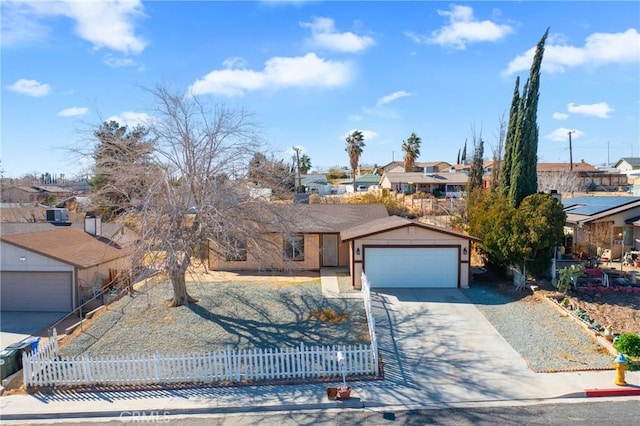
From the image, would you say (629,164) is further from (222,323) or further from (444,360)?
(222,323)

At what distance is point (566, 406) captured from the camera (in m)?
9.67

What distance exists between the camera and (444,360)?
39.2 feet

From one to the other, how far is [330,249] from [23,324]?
1402 centimetres

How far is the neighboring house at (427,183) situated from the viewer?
2208 inches

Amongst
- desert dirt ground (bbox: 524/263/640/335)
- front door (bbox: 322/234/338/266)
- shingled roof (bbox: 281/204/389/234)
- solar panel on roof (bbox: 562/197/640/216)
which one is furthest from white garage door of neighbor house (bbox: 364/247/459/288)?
solar panel on roof (bbox: 562/197/640/216)

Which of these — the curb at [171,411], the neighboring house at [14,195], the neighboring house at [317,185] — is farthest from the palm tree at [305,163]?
the curb at [171,411]

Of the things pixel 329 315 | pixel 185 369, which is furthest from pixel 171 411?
pixel 329 315

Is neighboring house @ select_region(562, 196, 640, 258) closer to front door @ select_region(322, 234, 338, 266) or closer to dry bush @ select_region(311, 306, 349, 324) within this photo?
front door @ select_region(322, 234, 338, 266)

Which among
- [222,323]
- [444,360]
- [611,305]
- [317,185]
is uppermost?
[317,185]

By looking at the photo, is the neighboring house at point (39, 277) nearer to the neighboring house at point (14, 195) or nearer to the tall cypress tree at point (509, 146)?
the tall cypress tree at point (509, 146)

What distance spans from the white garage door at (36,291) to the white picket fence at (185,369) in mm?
7609

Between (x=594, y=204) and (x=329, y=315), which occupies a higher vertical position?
(x=594, y=204)

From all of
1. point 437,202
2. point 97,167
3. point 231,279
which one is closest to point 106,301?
point 231,279

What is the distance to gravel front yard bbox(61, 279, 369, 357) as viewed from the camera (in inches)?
514
